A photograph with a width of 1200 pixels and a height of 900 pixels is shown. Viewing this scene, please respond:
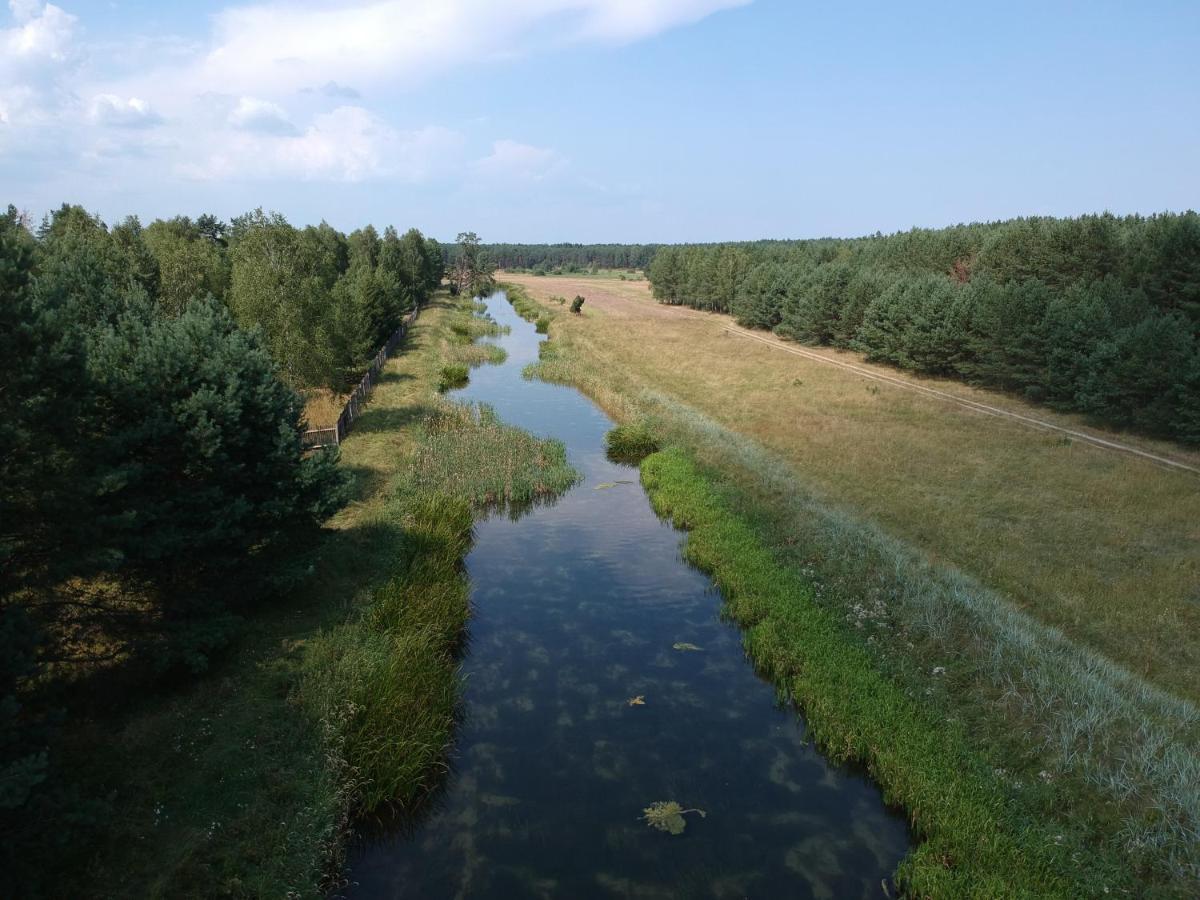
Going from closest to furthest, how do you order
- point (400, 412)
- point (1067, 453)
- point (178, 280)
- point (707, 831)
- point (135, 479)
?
point (707, 831)
point (135, 479)
point (1067, 453)
point (400, 412)
point (178, 280)

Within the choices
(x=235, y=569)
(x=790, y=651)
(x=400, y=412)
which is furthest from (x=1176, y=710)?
(x=400, y=412)

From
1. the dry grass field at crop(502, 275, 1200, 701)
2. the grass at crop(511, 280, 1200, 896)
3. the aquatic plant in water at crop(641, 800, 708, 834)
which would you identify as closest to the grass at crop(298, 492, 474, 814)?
the aquatic plant in water at crop(641, 800, 708, 834)

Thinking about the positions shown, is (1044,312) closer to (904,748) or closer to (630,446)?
(630,446)

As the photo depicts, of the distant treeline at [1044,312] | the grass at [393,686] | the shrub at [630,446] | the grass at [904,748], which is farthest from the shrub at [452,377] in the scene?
the distant treeline at [1044,312]

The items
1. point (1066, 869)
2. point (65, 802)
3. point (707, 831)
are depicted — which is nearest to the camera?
point (65, 802)

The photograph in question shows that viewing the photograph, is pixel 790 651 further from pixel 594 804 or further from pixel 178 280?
pixel 178 280

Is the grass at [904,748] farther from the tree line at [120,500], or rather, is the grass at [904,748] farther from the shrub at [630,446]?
the tree line at [120,500]

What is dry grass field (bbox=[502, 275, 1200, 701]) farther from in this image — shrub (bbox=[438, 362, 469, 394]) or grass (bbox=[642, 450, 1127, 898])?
shrub (bbox=[438, 362, 469, 394])
